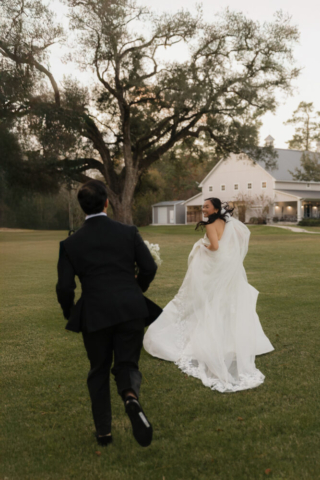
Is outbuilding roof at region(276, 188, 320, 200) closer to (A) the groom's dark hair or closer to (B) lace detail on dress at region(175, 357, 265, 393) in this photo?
(B) lace detail on dress at region(175, 357, 265, 393)

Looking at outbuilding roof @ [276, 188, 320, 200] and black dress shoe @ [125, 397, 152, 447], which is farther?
outbuilding roof @ [276, 188, 320, 200]

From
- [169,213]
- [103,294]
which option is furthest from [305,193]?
[103,294]

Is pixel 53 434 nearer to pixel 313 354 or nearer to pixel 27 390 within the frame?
pixel 27 390

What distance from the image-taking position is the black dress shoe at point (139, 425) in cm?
300

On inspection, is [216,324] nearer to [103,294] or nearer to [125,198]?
[103,294]

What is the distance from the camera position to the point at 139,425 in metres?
3.02

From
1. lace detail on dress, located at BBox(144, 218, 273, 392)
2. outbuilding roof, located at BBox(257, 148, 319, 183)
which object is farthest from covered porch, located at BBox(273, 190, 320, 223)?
lace detail on dress, located at BBox(144, 218, 273, 392)

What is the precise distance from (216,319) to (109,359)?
210cm

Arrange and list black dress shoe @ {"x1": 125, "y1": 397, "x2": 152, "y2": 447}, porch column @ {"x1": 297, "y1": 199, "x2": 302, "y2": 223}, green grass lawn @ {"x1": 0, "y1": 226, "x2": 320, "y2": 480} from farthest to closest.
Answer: porch column @ {"x1": 297, "y1": 199, "x2": 302, "y2": 223} → green grass lawn @ {"x1": 0, "y1": 226, "x2": 320, "y2": 480} → black dress shoe @ {"x1": 125, "y1": 397, "x2": 152, "y2": 447}

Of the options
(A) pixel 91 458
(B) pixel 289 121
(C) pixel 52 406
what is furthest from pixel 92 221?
(B) pixel 289 121

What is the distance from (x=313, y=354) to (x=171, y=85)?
26.3 m

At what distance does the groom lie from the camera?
3277mm

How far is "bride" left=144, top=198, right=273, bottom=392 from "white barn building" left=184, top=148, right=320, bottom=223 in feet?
145

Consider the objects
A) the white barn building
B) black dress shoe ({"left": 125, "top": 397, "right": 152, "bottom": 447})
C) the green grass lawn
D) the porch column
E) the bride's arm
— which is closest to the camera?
black dress shoe ({"left": 125, "top": 397, "right": 152, "bottom": 447})
